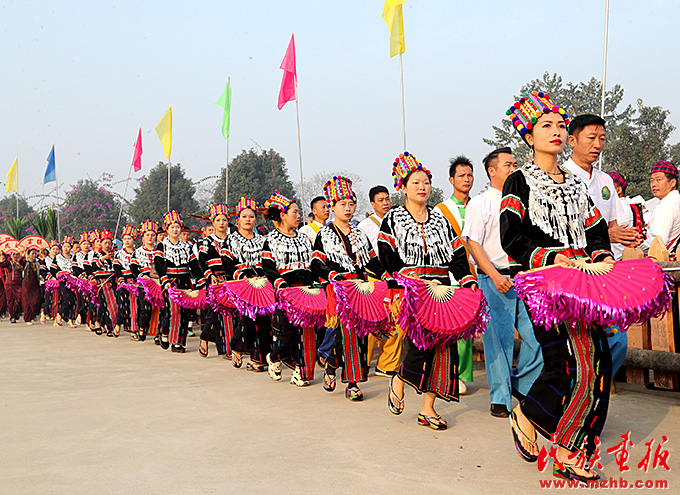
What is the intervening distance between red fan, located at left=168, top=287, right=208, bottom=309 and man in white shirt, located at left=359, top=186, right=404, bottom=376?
2.94 meters

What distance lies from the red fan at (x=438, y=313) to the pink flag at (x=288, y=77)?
12711 mm

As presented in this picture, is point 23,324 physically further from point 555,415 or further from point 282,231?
point 555,415

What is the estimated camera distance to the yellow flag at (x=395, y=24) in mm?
12797

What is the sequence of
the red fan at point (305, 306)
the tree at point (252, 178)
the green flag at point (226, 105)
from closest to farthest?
the red fan at point (305, 306), the green flag at point (226, 105), the tree at point (252, 178)

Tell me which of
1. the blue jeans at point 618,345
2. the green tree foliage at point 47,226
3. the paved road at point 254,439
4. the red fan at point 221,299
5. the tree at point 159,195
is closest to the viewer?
the paved road at point 254,439

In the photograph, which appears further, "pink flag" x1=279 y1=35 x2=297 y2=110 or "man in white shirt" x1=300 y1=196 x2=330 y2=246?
"pink flag" x1=279 y1=35 x2=297 y2=110

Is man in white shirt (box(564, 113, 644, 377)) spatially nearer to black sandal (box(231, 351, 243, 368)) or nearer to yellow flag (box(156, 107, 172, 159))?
black sandal (box(231, 351, 243, 368))

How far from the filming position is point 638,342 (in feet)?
21.4

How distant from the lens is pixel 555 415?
12.2ft

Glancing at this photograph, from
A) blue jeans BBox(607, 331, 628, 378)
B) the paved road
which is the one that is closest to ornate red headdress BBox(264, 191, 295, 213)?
the paved road

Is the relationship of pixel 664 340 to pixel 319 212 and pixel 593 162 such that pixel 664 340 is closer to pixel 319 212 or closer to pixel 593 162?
pixel 593 162

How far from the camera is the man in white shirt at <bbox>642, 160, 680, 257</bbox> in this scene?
7191 mm

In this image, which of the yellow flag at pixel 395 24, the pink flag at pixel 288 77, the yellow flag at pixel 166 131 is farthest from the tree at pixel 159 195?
the yellow flag at pixel 395 24

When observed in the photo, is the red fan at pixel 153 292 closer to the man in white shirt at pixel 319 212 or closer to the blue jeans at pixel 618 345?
the man in white shirt at pixel 319 212
